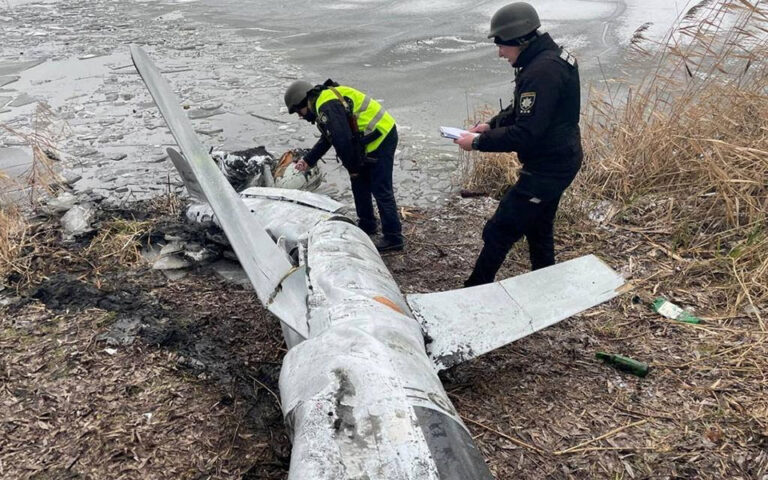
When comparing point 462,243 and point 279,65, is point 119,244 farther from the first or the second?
point 279,65

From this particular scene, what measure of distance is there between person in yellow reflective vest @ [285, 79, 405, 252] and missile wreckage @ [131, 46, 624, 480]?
2.15 feet

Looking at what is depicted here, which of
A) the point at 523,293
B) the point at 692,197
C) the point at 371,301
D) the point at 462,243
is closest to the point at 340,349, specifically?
the point at 371,301

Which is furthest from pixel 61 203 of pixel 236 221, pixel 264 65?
pixel 264 65

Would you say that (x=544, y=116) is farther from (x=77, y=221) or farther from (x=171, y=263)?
(x=77, y=221)

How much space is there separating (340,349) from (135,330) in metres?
1.48

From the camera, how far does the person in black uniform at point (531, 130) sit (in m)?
2.54

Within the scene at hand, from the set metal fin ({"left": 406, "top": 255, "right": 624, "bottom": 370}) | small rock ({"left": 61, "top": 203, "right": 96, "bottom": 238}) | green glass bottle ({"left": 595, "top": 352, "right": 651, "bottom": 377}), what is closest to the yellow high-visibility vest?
metal fin ({"left": 406, "top": 255, "right": 624, "bottom": 370})

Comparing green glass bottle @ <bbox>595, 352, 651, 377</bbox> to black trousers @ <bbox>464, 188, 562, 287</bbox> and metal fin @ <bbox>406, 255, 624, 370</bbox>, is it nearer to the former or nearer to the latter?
metal fin @ <bbox>406, 255, 624, 370</bbox>

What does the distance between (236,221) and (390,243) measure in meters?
1.63

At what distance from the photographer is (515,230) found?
290cm

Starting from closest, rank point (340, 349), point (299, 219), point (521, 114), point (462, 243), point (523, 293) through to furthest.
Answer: point (340, 349) → point (523, 293) → point (521, 114) → point (299, 219) → point (462, 243)

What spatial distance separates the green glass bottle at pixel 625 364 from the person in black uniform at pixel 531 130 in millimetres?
718

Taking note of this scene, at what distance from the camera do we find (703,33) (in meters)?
3.94

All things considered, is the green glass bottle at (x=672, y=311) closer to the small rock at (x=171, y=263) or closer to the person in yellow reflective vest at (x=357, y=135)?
the person in yellow reflective vest at (x=357, y=135)
